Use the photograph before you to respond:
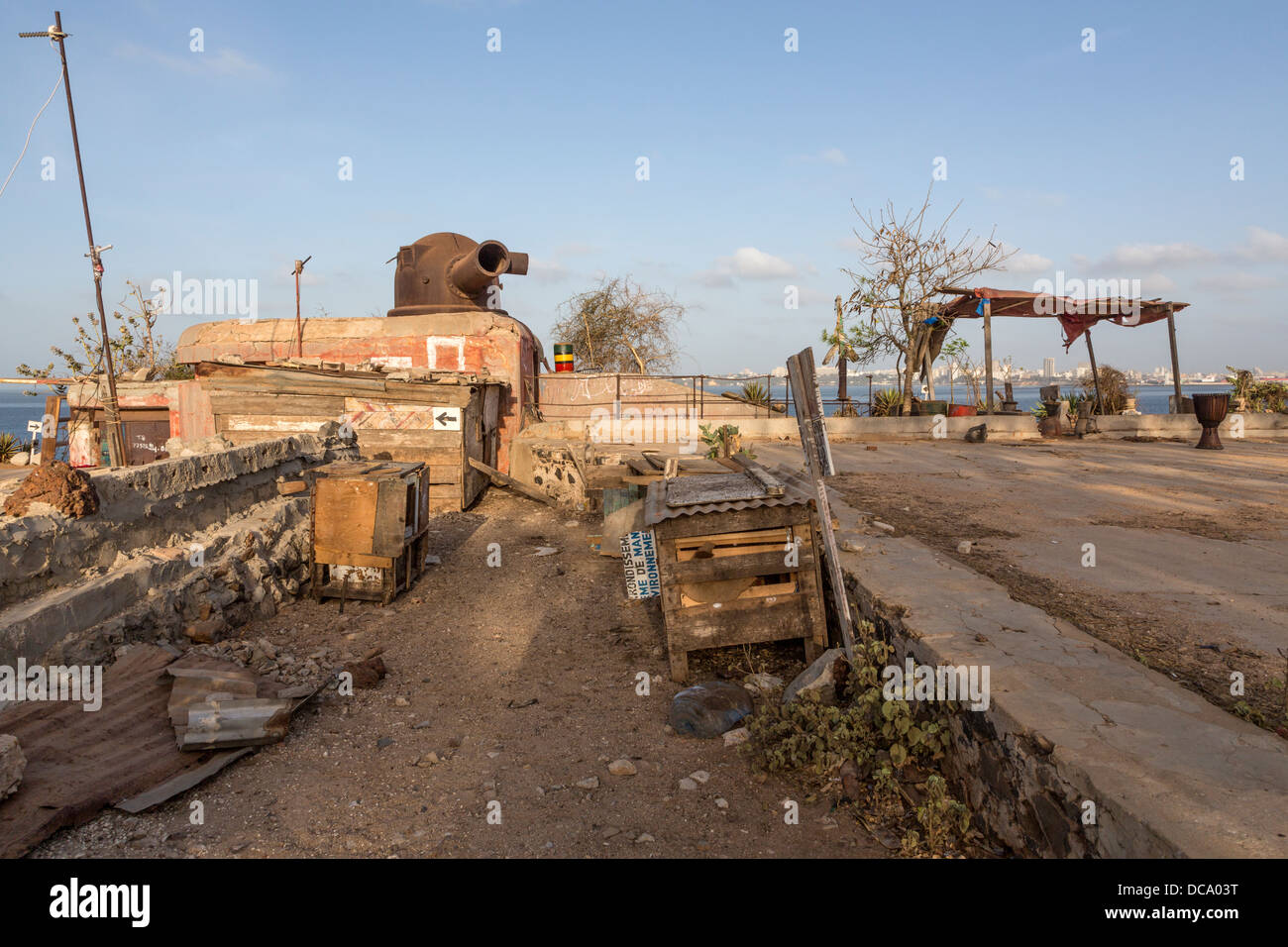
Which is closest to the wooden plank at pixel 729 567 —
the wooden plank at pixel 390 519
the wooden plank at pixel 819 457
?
the wooden plank at pixel 819 457

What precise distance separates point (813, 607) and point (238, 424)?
1087cm

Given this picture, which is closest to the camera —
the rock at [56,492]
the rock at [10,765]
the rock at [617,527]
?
the rock at [10,765]

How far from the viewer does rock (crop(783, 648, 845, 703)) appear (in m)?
4.05

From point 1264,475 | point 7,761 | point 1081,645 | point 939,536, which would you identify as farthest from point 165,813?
point 1264,475

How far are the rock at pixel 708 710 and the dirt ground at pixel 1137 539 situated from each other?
2.04m

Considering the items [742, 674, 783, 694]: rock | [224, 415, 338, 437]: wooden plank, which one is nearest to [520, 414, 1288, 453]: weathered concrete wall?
[224, 415, 338, 437]: wooden plank

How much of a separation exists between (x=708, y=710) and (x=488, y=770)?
1.26m

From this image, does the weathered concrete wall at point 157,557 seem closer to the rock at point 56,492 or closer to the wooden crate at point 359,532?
the rock at point 56,492

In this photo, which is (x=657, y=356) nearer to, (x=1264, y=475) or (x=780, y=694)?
(x=1264, y=475)

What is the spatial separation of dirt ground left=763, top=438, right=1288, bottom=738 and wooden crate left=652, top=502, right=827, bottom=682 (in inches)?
58.2

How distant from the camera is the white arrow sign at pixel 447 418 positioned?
1238 cm

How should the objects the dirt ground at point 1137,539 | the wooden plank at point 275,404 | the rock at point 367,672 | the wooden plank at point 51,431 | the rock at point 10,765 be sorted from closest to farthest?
the rock at point 10,765 → the dirt ground at point 1137,539 → the rock at point 367,672 → the wooden plank at point 275,404 → the wooden plank at point 51,431

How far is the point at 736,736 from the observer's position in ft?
13.2

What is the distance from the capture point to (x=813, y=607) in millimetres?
4898
